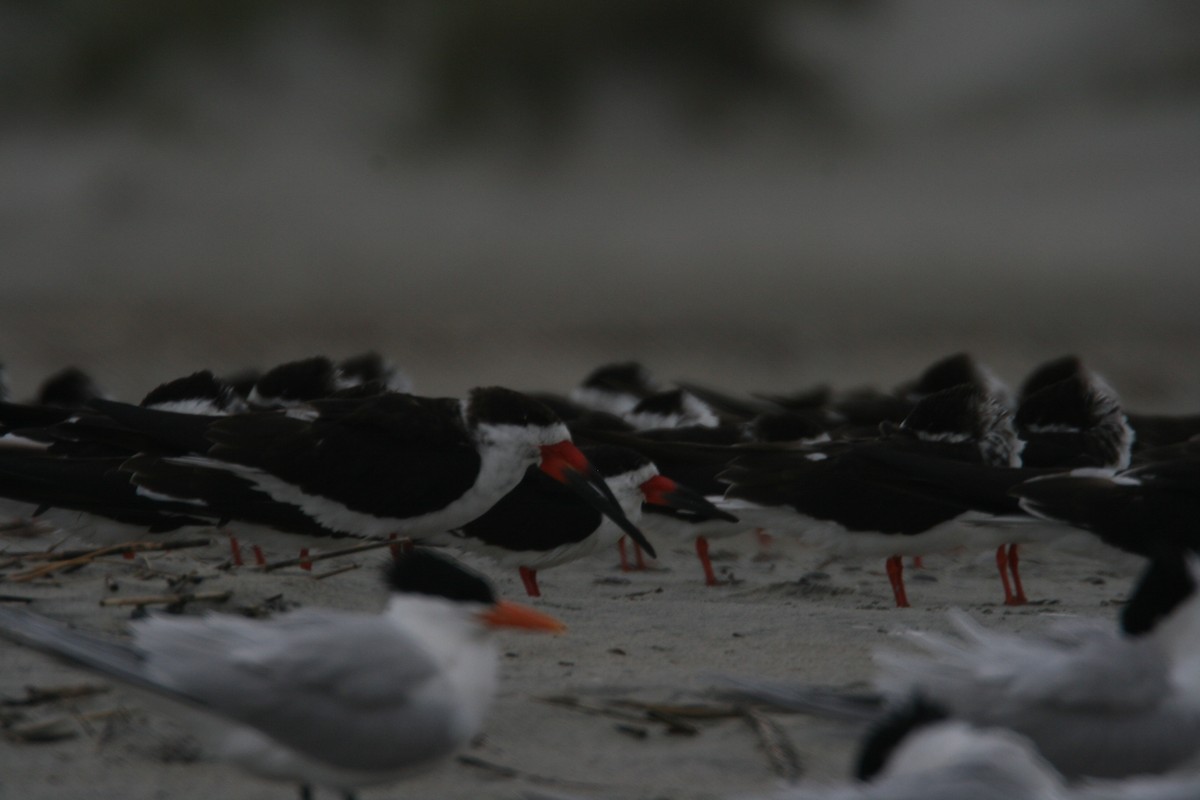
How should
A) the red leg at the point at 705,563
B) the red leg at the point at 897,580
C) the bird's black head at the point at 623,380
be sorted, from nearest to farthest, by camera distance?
the red leg at the point at 897,580, the red leg at the point at 705,563, the bird's black head at the point at 623,380

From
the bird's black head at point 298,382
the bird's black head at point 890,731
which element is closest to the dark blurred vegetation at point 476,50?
the bird's black head at point 298,382

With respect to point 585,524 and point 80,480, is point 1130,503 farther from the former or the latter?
point 80,480

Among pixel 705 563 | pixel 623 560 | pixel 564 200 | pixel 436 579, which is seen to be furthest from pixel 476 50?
pixel 436 579

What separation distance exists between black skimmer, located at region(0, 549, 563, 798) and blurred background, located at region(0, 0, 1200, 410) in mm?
14584

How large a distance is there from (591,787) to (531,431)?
270cm

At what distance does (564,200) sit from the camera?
36094 mm

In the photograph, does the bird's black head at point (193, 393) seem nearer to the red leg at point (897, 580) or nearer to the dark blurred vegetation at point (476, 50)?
the red leg at point (897, 580)

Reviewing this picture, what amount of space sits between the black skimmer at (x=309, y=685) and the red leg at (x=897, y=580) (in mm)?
3440

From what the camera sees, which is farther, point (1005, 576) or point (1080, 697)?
point (1005, 576)

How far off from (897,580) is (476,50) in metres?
36.2

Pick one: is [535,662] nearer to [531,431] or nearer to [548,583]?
[531,431]

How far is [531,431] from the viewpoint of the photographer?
6188 millimetres

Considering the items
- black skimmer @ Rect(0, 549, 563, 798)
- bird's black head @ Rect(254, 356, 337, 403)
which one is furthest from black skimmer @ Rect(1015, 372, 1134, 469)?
black skimmer @ Rect(0, 549, 563, 798)

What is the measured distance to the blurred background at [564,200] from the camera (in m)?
23.1
